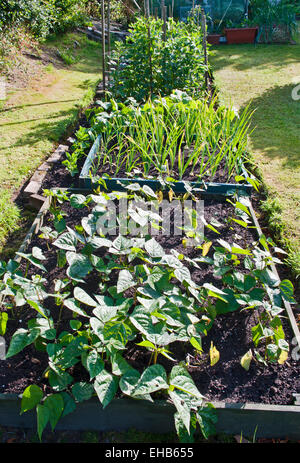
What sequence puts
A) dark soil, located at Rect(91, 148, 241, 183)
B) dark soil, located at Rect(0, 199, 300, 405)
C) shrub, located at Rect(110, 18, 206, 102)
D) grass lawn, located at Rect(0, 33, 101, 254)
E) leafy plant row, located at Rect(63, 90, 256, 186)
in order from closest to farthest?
1. dark soil, located at Rect(0, 199, 300, 405)
2. leafy plant row, located at Rect(63, 90, 256, 186)
3. dark soil, located at Rect(91, 148, 241, 183)
4. grass lawn, located at Rect(0, 33, 101, 254)
5. shrub, located at Rect(110, 18, 206, 102)

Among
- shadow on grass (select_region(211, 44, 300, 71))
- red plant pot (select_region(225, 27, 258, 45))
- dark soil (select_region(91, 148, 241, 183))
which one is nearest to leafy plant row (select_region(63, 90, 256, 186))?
dark soil (select_region(91, 148, 241, 183))

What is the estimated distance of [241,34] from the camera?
9.44 metres

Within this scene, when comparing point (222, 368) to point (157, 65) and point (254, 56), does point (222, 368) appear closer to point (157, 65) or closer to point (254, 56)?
point (157, 65)

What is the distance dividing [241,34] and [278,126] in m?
5.50

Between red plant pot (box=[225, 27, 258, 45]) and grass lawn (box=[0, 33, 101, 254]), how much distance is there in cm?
336

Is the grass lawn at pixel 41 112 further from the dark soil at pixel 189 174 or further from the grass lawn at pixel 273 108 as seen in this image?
the grass lawn at pixel 273 108

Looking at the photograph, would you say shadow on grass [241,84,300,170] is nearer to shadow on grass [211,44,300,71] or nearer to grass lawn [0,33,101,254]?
shadow on grass [211,44,300,71]

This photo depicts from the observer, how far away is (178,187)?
325 centimetres

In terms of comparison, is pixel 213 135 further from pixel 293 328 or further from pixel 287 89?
pixel 287 89

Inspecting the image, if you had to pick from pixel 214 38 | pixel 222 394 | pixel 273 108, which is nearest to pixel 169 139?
pixel 222 394

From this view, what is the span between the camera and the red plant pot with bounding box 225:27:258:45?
30.7 feet

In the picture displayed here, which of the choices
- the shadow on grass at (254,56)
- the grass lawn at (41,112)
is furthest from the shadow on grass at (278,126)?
the grass lawn at (41,112)

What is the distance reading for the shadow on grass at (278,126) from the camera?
4.38 metres

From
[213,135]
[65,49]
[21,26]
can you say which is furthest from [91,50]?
[213,135]
